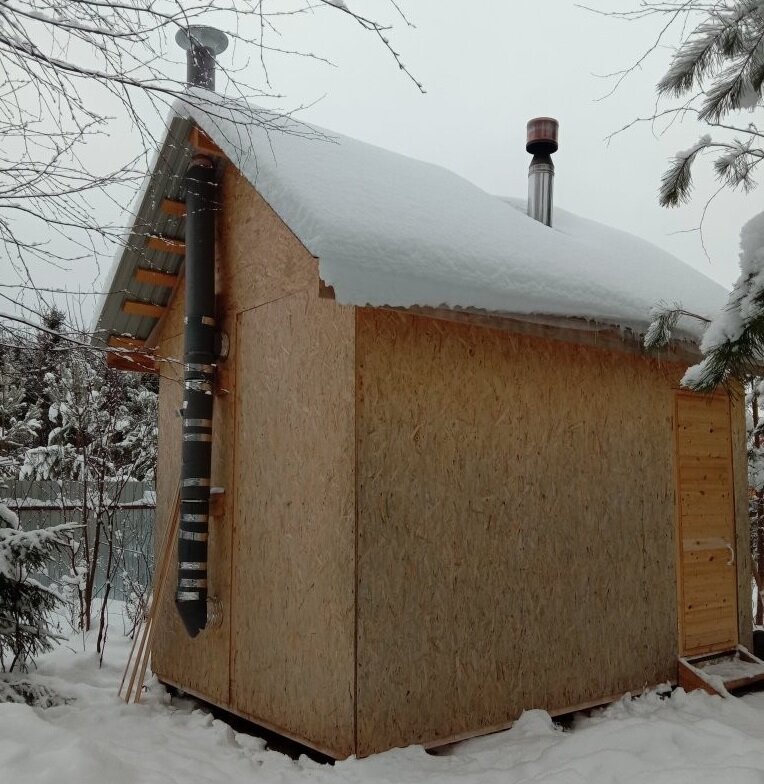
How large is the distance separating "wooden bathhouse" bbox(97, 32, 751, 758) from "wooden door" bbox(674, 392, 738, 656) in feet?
0.10

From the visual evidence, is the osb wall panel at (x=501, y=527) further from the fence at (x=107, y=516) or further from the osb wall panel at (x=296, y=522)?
the fence at (x=107, y=516)

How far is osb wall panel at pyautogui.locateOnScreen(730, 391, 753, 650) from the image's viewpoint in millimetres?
7062

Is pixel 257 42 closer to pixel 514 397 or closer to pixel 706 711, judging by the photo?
pixel 514 397

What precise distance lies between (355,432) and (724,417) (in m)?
4.14

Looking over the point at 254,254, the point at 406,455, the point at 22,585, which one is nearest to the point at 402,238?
the point at 406,455

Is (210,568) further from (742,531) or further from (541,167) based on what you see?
(541,167)

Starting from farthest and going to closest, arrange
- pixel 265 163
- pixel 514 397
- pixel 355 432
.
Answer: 1. pixel 514 397
2. pixel 265 163
3. pixel 355 432

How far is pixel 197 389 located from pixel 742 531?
496cm

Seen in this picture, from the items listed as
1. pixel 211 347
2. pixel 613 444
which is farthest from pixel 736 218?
pixel 211 347

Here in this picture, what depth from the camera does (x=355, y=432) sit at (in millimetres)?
4520

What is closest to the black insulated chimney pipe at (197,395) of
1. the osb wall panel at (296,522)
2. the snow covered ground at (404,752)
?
the osb wall panel at (296,522)

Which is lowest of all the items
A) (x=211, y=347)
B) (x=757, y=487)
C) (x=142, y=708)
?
(x=142, y=708)

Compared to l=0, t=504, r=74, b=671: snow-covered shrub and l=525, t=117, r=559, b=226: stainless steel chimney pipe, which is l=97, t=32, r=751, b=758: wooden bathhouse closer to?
l=0, t=504, r=74, b=671: snow-covered shrub

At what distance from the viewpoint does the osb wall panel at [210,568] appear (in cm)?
562
